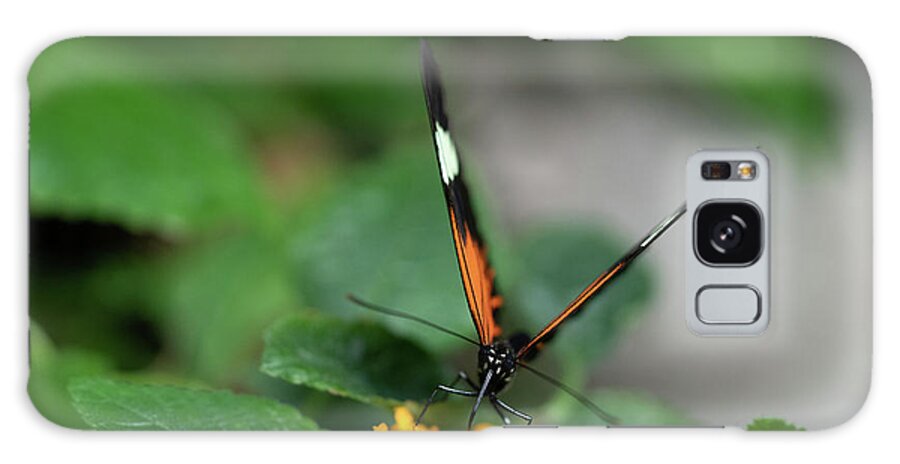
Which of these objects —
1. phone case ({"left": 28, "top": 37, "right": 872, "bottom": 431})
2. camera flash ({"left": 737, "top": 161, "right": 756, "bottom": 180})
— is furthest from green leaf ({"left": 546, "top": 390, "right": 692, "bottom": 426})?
camera flash ({"left": 737, "top": 161, "right": 756, "bottom": 180})

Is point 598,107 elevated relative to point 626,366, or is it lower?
elevated

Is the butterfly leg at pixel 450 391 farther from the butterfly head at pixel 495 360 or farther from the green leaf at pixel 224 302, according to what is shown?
the green leaf at pixel 224 302

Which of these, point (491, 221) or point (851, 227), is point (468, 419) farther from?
point (851, 227)

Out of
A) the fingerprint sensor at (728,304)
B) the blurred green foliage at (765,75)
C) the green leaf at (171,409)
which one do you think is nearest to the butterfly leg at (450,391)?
the green leaf at (171,409)

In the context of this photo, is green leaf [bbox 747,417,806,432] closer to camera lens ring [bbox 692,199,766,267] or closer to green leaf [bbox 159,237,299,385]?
camera lens ring [bbox 692,199,766,267]

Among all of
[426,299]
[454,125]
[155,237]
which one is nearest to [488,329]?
[426,299]

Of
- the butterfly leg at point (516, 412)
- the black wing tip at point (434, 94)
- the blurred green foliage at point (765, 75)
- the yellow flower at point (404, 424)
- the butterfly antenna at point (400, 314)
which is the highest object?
the blurred green foliage at point (765, 75)

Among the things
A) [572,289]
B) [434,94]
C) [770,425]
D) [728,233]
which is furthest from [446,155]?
[770,425]
